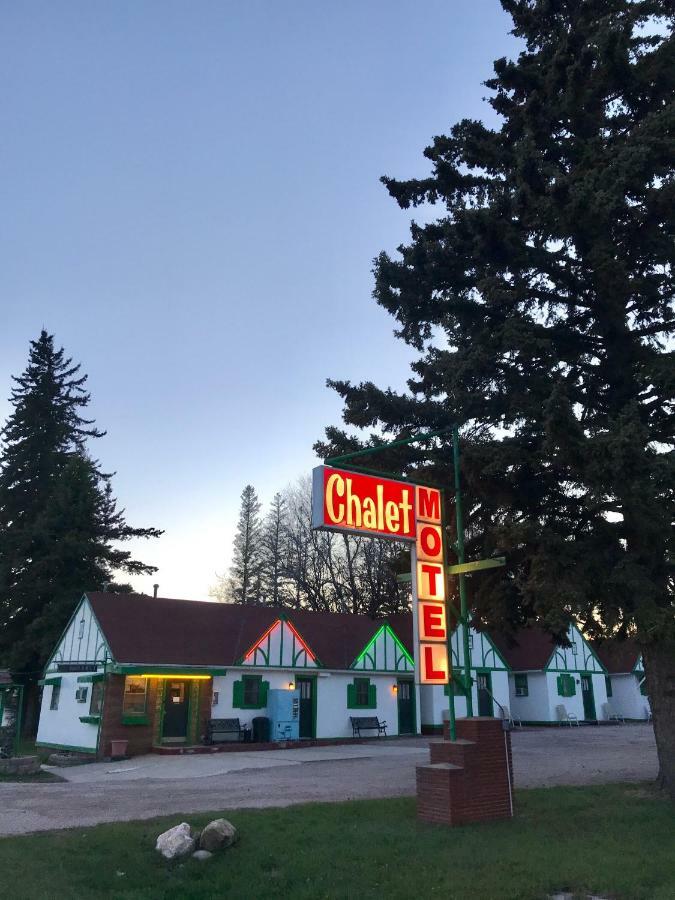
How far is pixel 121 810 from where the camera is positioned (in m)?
12.3

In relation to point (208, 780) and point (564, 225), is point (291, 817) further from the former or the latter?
point (564, 225)

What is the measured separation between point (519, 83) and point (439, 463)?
7711 millimetres

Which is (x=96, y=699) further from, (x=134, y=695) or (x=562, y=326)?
(x=562, y=326)

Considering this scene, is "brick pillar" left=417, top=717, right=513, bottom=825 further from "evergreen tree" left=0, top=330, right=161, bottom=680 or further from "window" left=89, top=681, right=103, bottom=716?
"evergreen tree" left=0, top=330, right=161, bottom=680

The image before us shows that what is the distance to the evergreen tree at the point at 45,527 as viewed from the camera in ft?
117

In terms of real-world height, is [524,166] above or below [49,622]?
above

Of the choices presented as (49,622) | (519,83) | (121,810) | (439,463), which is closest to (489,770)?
(439,463)

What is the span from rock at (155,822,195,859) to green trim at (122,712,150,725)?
14705 mm

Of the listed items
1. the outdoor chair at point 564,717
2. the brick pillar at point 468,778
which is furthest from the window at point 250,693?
the outdoor chair at point 564,717

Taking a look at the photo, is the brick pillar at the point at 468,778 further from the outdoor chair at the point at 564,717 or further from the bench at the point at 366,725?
the outdoor chair at the point at 564,717

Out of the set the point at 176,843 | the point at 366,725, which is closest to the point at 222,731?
the point at 366,725

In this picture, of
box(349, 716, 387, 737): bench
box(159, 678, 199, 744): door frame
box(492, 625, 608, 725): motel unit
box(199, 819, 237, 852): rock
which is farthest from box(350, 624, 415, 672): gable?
box(199, 819, 237, 852): rock

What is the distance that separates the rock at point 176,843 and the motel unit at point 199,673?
48.1 feet

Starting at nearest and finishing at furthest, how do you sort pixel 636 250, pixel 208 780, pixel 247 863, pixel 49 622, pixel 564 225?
pixel 247 863
pixel 564 225
pixel 636 250
pixel 208 780
pixel 49 622
